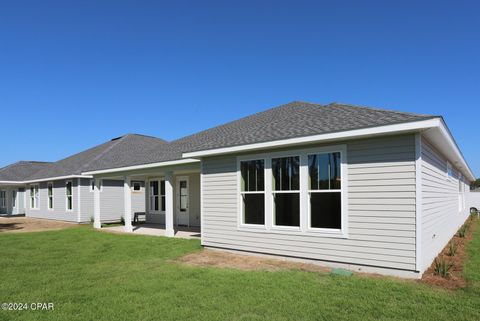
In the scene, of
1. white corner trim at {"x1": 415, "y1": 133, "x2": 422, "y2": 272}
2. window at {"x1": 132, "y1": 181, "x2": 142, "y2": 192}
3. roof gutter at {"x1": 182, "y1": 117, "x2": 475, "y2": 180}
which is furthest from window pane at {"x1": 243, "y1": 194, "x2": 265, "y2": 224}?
window at {"x1": 132, "y1": 181, "x2": 142, "y2": 192}

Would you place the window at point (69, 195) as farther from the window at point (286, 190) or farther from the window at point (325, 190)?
the window at point (325, 190)

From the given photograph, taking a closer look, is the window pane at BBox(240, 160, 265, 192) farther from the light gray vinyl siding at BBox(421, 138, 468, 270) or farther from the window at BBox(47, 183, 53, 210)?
the window at BBox(47, 183, 53, 210)

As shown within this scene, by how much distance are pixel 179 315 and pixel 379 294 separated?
328 cm

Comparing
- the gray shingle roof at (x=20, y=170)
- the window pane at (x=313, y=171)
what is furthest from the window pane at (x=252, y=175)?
the gray shingle roof at (x=20, y=170)

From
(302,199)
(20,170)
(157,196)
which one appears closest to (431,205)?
(302,199)

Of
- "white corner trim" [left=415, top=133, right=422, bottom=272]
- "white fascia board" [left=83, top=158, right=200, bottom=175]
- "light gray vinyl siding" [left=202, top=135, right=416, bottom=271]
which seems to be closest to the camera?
"white corner trim" [left=415, top=133, right=422, bottom=272]

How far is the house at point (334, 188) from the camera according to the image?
6.83 meters

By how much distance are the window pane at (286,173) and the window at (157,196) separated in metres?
11.0

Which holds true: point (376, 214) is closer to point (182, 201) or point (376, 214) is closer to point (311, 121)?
point (311, 121)

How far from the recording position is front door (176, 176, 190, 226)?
1694cm

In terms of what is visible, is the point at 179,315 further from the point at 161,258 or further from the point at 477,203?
the point at 477,203

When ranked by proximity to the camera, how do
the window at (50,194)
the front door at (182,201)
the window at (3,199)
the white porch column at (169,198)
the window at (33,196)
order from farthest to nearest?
the window at (3,199)
the window at (33,196)
the window at (50,194)
the front door at (182,201)
the white porch column at (169,198)

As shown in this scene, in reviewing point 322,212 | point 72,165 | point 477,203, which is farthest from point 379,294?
point 477,203

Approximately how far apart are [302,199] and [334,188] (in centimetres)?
84
